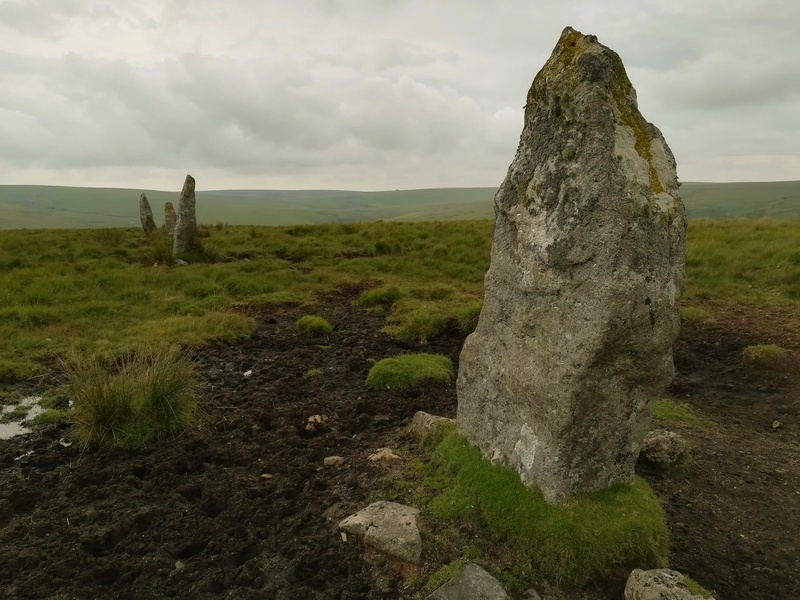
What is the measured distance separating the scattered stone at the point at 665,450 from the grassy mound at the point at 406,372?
3314 millimetres

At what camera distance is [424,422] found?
22.1 feet

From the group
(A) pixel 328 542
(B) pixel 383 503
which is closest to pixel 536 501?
(B) pixel 383 503

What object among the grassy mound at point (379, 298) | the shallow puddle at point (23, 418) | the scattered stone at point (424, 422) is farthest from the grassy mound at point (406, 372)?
the grassy mound at point (379, 298)

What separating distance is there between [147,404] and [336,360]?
3650 millimetres

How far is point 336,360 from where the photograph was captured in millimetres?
9977

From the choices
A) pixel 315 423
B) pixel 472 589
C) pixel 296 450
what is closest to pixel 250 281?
pixel 315 423

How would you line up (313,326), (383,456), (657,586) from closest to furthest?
(657,586)
(383,456)
(313,326)

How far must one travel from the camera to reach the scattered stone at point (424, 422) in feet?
21.6

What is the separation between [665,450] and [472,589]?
2.96 m

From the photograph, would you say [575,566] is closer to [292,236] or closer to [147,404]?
[147,404]

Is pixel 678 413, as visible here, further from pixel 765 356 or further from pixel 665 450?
pixel 765 356

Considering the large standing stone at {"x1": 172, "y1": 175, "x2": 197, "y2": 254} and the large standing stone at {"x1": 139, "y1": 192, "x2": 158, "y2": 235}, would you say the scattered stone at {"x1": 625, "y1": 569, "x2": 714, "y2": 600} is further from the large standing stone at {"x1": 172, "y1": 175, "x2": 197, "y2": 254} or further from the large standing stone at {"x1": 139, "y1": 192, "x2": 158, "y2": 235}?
the large standing stone at {"x1": 139, "y1": 192, "x2": 158, "y2": 235}

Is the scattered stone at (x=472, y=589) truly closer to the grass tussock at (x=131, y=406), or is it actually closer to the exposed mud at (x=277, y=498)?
the exposed mud at (x=277, y=498)

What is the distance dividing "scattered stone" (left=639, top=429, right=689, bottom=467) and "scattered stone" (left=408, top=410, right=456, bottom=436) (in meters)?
2.11
